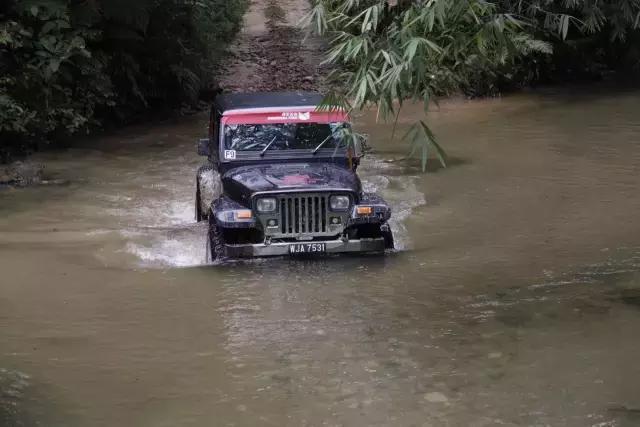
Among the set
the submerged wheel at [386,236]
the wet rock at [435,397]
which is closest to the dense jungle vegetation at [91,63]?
the submerged wheel at [386,236]

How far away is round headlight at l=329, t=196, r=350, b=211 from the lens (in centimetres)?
919

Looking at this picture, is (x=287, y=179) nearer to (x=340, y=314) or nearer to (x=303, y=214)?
(x=303, y=214)

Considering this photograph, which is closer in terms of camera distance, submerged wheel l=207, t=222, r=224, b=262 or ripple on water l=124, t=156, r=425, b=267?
submerged wheel l=207, t=222, r=224, b=262

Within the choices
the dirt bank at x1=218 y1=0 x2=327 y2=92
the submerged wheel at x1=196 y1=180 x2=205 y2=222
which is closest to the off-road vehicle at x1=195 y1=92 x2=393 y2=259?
the submerged wheel at x1=196 y1=180 x2=205 y2=222

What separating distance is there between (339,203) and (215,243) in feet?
4.26

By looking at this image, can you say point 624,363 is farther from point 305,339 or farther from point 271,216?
point 271,216

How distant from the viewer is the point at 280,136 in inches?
400

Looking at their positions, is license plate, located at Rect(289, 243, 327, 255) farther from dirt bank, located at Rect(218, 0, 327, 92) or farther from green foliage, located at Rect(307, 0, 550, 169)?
dirt bank, located at Rect(218, 0, 327, 92)

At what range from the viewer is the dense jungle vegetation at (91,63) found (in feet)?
50.1

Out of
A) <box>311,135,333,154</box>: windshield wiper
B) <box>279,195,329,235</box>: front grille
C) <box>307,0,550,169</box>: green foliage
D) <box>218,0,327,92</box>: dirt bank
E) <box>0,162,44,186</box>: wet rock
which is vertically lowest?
<box>0,162,44,186</box>: wet rock

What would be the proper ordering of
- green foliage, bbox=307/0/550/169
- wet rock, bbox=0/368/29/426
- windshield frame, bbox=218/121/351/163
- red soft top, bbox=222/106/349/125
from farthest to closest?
red soft top, bbox=222/106/349/125 → windshield frame, bbox=218/121/351/163 → wet rock, bbox=0/368/29/426 → green foliage, bbox=307/0/550/169

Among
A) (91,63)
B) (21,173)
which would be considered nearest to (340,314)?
(21,173)

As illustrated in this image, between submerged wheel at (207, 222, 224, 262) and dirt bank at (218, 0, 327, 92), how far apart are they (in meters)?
12.6

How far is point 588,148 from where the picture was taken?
16.1m
